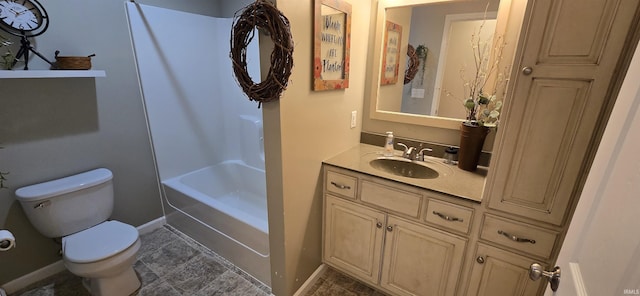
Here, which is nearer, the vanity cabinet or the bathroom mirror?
the vanity cabinet

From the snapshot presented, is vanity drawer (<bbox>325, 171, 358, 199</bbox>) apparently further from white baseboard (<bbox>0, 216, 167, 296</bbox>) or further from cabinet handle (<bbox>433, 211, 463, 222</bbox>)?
white baseboard (<bbox>0, 216, 167, 296</bbox>)

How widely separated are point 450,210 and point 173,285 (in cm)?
187

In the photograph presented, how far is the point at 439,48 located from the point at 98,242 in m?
2.49

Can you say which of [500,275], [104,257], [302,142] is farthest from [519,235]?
[104,257]

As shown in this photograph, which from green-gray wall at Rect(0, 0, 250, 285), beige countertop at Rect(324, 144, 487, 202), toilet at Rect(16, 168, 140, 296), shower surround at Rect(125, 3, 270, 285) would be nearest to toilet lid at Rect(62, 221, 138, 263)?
toilet at Rect(16, 168, 140, 296)

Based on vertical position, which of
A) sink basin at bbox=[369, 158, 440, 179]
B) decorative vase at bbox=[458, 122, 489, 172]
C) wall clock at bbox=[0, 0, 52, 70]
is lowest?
sink basin at bbox=[369, 158, 440, 179]

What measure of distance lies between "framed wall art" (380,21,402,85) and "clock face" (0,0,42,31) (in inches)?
85.0

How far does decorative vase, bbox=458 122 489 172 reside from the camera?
4.75 ft

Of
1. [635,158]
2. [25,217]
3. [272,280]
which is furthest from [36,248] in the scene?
[635,158]

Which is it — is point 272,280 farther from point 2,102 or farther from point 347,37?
point 2,102

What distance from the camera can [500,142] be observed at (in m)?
1.11

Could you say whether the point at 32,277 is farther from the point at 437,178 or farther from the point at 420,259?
the point at 437,178

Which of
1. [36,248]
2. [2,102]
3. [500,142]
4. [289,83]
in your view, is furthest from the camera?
[36,248]

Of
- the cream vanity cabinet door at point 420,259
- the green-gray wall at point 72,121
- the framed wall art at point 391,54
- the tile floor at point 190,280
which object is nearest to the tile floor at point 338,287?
the tile floor at point 190,280
